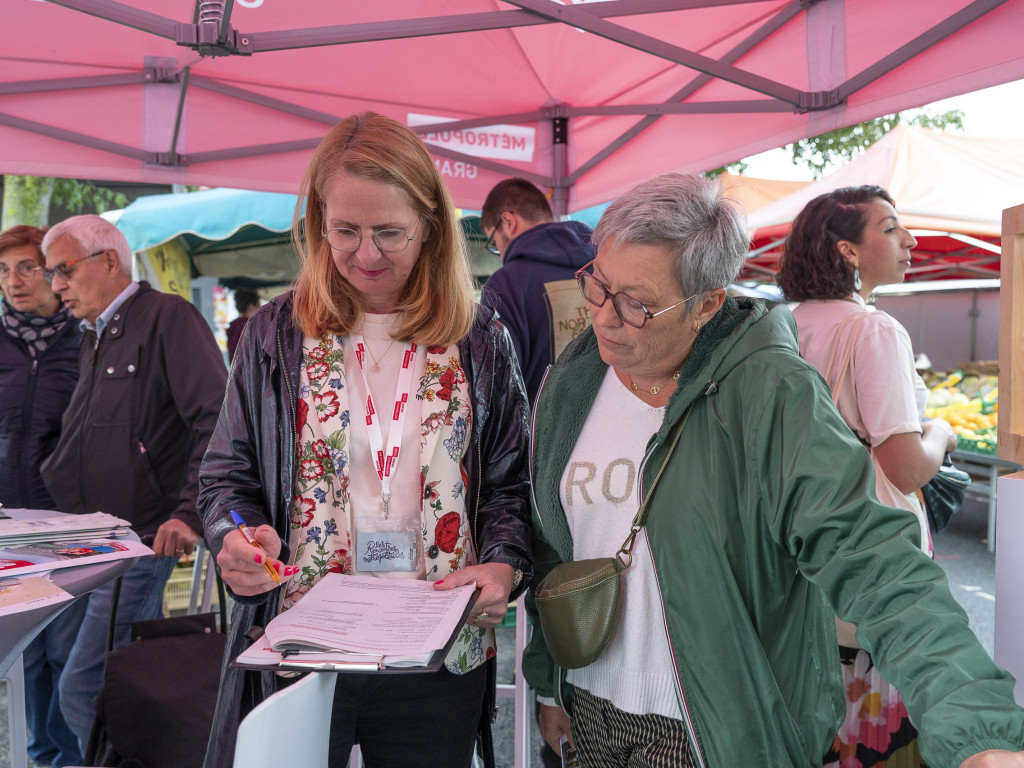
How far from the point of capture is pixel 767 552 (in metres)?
1.27

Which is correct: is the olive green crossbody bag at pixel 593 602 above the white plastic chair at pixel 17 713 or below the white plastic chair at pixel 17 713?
above

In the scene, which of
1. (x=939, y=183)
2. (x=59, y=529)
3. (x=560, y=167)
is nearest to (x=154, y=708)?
(x=59, y=529)

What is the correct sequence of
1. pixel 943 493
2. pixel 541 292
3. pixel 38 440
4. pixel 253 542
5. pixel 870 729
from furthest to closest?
pixel 38 440
pixel 541 292
pixel 943 493
pixel 870 729
pixel 253 542

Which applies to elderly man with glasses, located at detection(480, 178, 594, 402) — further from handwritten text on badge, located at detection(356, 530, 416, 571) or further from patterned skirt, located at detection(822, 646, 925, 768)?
handwritten text on badge, located at detection(356, 530, 416, 571)

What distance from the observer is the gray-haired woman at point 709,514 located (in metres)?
1.12

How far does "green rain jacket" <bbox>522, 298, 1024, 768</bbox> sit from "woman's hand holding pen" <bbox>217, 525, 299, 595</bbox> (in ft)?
1.87

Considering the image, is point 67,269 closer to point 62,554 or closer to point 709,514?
point 62,554

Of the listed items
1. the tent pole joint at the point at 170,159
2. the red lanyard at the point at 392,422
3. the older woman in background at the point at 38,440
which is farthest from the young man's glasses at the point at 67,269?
the red lanyard at the point at 392,422

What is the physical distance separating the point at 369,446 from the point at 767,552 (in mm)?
712

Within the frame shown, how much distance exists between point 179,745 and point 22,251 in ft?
7.71

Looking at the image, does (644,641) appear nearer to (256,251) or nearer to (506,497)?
(506,497)

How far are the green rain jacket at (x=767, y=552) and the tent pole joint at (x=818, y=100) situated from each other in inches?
69.8

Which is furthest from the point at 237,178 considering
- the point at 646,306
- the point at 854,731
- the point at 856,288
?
the point at 854,731

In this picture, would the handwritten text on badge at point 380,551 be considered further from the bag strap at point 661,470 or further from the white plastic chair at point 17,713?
the white plastic chair at point 17,713
